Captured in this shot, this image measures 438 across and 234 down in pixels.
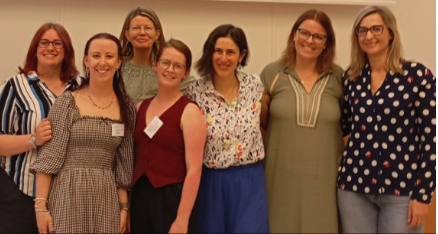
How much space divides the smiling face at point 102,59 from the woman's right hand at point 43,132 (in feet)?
0.90

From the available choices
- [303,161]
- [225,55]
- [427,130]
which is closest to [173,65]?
[225,55]

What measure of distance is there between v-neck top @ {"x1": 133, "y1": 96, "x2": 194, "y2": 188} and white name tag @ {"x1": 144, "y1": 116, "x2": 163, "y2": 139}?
0.04 feet

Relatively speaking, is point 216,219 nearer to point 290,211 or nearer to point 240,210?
point 240,210

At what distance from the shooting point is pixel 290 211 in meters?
2.21

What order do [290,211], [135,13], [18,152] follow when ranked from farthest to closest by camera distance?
1. [135,13]
2. [290,211]
3. [18,152]

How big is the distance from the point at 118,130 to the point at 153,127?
152 mm

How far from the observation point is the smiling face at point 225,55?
2.04 meters

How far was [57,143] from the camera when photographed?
71.7 inches

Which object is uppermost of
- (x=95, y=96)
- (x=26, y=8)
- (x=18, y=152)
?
(x=26, y=8)

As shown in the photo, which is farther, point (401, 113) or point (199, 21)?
point (199, 21)

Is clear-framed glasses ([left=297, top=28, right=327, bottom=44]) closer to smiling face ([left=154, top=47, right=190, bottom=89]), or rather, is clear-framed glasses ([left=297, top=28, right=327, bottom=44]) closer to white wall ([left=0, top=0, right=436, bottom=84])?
smiling face ([left=154, top=47, right=190, bottom=89])

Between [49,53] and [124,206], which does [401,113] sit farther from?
[49,53]

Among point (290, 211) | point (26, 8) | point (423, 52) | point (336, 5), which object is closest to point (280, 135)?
point (290, 211)

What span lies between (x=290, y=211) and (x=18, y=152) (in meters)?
1.34
